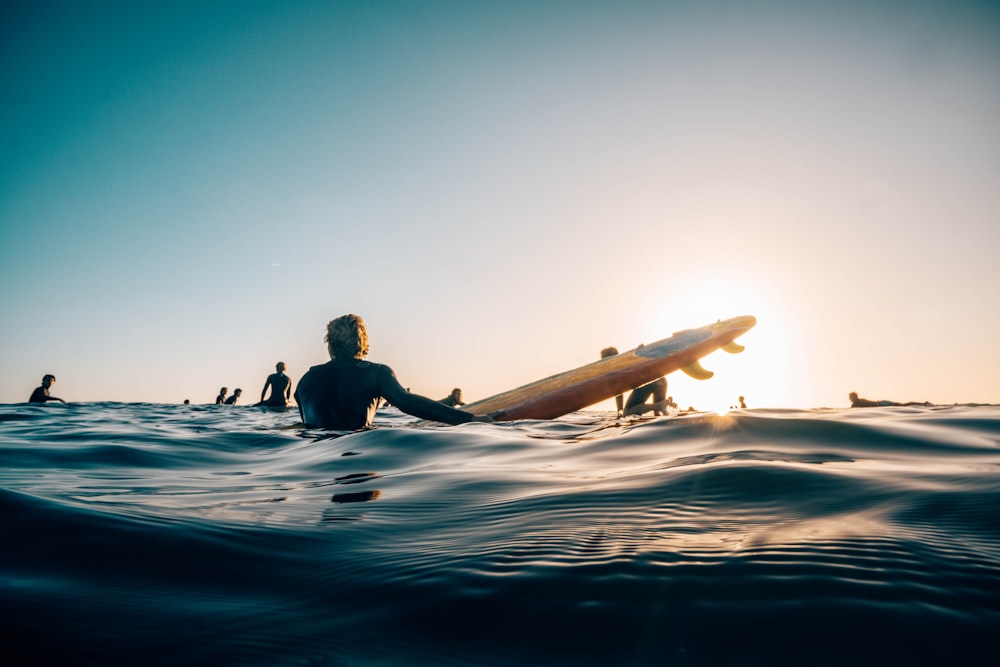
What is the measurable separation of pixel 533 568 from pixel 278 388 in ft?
49.5

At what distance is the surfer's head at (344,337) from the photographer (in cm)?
564

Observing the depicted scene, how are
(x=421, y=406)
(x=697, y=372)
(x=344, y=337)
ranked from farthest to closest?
(x=697, y=372)
(x=344, y=337)
(x=421, y=406)

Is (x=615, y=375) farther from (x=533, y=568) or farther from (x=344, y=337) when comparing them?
(x=533, y=568)

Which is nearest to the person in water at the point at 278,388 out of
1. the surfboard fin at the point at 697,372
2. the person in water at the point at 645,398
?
the person in water at the point at 645,398

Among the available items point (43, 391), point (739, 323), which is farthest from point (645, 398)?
point (43, 391)

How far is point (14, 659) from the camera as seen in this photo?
2.64 feet

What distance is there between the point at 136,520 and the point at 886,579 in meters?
1.79

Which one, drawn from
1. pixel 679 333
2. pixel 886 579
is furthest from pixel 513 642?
pixel 679 333

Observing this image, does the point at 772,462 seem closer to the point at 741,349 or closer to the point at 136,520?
the point at 136,520

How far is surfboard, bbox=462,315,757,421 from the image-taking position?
20.4 feet

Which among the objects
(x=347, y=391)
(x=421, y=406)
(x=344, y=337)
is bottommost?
(x=421, y=406)

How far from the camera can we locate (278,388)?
15000mm

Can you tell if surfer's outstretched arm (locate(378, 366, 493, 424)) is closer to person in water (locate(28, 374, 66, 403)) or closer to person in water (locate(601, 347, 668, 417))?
person in water (locate(601, 347, 668, 417))

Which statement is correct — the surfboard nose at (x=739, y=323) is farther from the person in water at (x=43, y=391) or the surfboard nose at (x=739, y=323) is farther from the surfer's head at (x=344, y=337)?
the person in water at (x=43, y=391)
